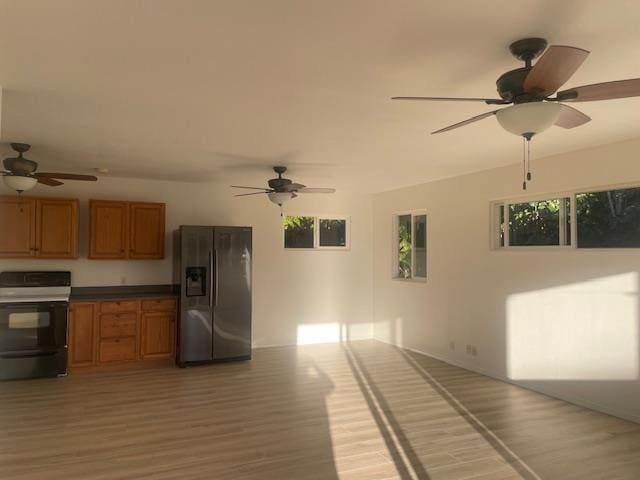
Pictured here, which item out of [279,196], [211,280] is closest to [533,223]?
[279,196]

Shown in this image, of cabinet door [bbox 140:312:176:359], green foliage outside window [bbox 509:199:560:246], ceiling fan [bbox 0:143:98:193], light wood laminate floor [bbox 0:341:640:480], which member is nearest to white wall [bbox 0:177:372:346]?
cabinet door [bbox 140:312:176:359]

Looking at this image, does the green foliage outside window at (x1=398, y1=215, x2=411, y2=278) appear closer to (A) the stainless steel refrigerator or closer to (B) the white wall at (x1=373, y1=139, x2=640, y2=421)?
(B) the white wall at (x1=373, y1=139, x2=640, y2=421)

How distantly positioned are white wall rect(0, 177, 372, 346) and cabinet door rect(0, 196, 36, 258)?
12.9 inches

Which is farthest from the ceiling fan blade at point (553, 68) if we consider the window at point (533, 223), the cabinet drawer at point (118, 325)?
the cabinet drawer at point (118, 325)

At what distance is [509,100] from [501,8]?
555 mm

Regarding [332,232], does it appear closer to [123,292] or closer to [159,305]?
[159,305]

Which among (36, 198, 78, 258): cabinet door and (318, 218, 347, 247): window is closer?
(36, 198, 78, 258): cabinet door

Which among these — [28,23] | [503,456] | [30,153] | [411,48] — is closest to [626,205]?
[503,456]

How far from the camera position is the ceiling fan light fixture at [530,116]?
227 centimetres

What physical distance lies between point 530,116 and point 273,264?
5.48 m

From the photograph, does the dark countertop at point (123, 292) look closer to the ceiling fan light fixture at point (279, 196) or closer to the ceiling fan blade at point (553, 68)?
the ceiling fan light fixture at point (279, 196)

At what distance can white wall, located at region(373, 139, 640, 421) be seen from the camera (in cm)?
422

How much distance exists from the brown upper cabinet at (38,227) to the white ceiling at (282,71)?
4.05ft

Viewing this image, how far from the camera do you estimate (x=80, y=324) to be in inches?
225
